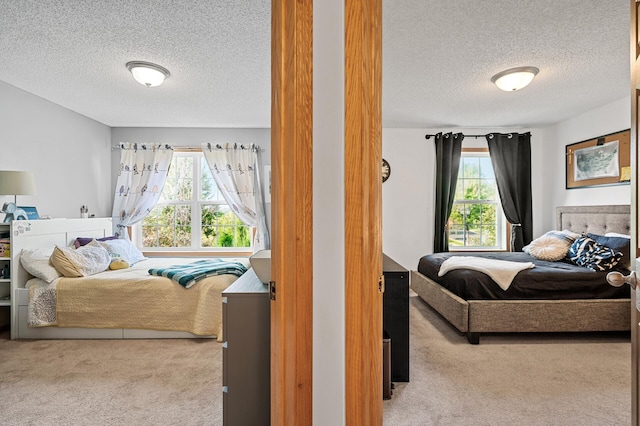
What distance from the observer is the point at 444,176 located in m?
5.25

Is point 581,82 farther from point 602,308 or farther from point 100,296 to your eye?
point 100,296

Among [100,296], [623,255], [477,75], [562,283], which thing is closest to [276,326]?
[100,296]

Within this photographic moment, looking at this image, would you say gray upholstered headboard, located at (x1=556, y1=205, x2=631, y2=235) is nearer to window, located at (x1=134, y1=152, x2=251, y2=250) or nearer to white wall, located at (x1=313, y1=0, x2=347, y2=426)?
white wall, located at (x1=313, y1=0, x2=347, y2=426)

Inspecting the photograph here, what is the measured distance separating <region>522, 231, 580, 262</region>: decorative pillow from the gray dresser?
339 cm

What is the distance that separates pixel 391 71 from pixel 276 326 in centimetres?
267

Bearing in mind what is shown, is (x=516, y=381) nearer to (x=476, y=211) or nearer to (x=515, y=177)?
(x=476, y=211)

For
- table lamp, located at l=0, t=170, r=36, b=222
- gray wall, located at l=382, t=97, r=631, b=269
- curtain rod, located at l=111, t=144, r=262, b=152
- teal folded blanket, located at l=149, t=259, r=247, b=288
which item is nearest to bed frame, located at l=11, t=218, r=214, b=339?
table lamp, located at l=0, t=170, r=36, b=222

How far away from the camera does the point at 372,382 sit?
118cm

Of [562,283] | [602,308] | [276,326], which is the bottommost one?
[602,308]

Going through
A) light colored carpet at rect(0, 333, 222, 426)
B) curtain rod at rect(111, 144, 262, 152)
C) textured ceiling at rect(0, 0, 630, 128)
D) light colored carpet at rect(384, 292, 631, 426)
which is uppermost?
textured ceiling at rect(0, 0, 630, 128)

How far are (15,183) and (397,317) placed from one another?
11.0 ft

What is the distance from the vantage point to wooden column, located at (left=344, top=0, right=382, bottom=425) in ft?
3.79

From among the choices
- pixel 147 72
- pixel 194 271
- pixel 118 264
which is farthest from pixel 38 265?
pixel 147 72

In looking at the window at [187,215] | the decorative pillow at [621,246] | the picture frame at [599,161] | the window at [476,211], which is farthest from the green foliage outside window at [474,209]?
the window at [187,215]
